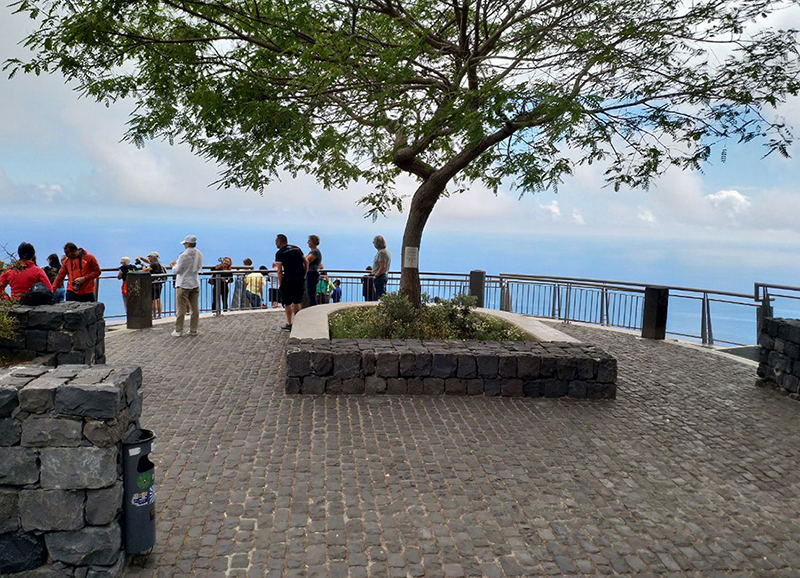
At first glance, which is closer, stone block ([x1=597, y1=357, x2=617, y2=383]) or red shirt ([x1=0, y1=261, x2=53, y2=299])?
stone block ([x1=597, y1=357, x2=617, y2=383])

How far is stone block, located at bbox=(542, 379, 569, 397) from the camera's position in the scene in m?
8.93

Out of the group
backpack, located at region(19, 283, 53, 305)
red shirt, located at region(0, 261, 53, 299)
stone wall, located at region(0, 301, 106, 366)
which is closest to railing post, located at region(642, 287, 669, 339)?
stone wall, located at region(0, 301, 106, 366)

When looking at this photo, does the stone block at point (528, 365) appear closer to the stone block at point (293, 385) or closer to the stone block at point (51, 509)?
the stone block at point (293, 385)

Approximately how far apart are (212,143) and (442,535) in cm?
921

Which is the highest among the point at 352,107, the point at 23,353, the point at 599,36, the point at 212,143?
the point at 599,36

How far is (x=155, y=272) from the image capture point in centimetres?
1596

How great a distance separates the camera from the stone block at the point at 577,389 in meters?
8.95

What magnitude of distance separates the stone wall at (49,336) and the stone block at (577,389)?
6867mm

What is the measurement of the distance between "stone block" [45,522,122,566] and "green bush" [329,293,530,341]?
7222 mm

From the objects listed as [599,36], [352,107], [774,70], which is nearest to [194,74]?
[352,107]

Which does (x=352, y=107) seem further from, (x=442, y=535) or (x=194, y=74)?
(x=442, y=535)

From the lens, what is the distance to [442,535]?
478cm

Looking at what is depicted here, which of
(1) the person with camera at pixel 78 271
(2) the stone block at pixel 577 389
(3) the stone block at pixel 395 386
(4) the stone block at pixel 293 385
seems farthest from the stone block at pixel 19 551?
(1) the person with camera at pixel 78 271

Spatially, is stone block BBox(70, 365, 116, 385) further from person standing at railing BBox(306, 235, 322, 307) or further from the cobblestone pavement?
person standing at railing BBox(306, 235, 322, 307)
